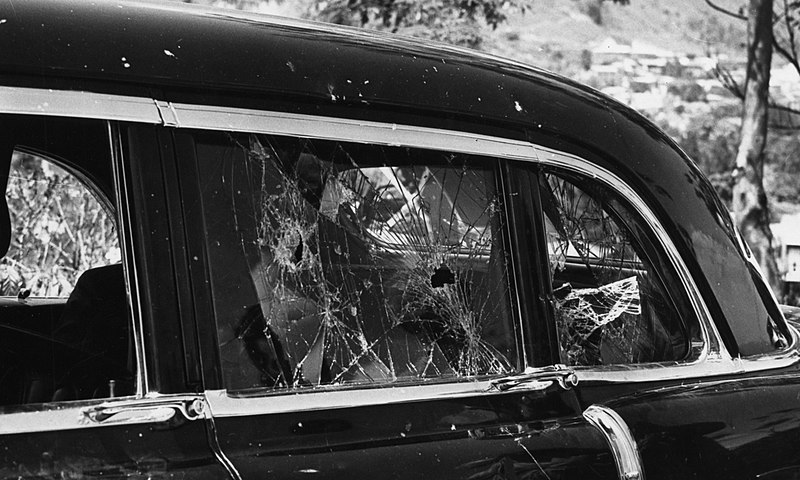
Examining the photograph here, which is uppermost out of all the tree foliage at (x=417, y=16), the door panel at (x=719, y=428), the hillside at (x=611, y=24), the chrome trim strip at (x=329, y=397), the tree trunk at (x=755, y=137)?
the hillside at (x=611, y=24)

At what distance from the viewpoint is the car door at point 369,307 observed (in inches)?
66.2

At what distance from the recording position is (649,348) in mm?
2248

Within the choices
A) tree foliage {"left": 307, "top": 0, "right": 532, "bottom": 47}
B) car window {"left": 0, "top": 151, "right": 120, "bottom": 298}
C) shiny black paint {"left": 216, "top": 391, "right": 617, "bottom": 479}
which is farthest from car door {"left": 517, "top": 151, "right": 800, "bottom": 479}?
tree foliage {"left": 307, "top": 0, "right": 532, "bottom": 47}

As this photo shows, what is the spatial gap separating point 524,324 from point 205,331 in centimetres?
68

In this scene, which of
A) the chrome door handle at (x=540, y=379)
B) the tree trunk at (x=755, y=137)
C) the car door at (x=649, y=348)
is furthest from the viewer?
the tree trunk at (x=755, y=137)

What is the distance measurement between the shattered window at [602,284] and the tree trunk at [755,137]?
24.3 feet

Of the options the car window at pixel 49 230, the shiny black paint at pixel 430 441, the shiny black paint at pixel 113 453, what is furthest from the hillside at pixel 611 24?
the shiny black paint at pixel 113 453

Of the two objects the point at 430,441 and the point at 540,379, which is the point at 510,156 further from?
the point at 430,441

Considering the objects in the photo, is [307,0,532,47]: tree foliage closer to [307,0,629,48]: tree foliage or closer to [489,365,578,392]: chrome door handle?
[307,0,629,48]: tree foliage

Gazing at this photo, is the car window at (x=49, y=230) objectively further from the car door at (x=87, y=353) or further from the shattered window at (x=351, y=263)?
the shattered window at (x=351, y=263)

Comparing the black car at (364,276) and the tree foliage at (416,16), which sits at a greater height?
the tree foliage at (416,16)

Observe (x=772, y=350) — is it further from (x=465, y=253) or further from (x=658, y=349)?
(x=465, y=253)

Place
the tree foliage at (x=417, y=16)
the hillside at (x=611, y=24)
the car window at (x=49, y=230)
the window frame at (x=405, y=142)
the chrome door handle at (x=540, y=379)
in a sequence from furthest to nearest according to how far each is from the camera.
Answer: the hillside at (x=611, y=24), the tree foliage at (x=417, y=16), the car window at (x=49, y=230), the chrome door handle at (x=540, y=379), the window frame at (x=405, y=142)

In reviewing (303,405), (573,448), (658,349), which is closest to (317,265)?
(303,405)
